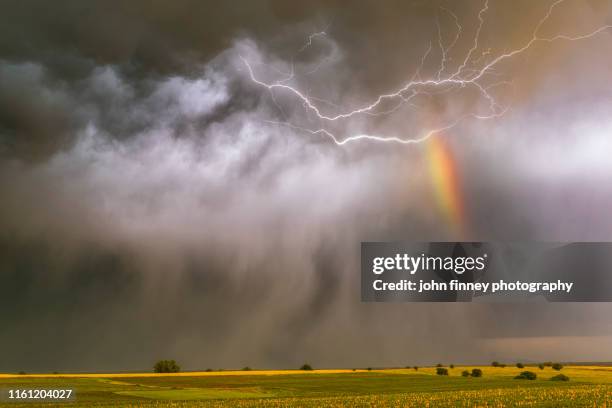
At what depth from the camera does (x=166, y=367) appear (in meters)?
86.6

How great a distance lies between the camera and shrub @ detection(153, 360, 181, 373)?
8581cm

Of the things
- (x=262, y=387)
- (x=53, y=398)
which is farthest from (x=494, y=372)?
(x=53, y=398)

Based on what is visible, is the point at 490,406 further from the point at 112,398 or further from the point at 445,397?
the point at 112,398

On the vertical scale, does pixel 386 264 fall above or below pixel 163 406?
above

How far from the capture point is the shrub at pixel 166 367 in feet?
282

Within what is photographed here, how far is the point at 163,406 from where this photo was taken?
1368 inches

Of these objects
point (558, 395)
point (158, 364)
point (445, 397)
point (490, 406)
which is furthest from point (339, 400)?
point (158, 364)

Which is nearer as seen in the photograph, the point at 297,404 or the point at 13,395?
the point at 297,404

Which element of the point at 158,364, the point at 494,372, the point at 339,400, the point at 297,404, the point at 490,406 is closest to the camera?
the point at 490,406

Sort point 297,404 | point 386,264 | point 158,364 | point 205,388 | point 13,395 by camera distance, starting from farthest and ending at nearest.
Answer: point 158,364 → point 205,388 → point 386,264 → point 13,395 → point 297,404

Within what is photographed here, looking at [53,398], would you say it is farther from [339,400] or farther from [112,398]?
[339,400]

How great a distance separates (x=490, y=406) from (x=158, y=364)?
204ft

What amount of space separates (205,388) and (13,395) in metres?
14.9

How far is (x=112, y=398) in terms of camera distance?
4028 centimetres
